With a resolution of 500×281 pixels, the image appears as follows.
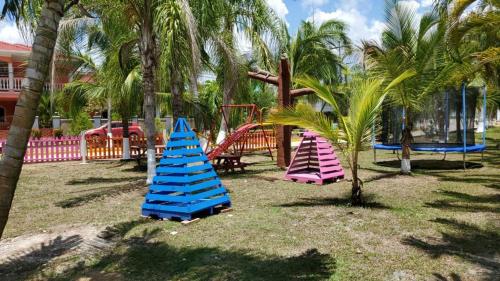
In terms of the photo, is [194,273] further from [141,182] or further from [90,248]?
[141,182]

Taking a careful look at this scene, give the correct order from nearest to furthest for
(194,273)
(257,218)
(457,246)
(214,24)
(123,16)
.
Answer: (194,273) → (457,246) → (257,218) → (123,16) → (214,24)

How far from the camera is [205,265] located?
14.9ft

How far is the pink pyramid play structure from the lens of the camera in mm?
9938

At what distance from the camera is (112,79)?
1380 cm

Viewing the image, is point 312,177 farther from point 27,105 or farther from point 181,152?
point 27,105

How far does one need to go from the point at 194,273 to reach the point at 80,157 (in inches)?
551

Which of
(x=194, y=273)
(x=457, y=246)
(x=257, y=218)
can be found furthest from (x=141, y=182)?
(x=457, y=246)

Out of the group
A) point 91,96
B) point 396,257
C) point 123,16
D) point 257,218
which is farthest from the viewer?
point 91,96

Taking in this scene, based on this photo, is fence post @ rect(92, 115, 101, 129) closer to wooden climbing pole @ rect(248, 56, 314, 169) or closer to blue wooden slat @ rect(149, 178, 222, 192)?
wooden climbing pole @ rect(248, 56, 314, 169)

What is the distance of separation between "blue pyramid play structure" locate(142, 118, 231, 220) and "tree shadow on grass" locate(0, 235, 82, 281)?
1328 mm

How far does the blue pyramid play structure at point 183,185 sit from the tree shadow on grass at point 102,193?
2040 millimetres

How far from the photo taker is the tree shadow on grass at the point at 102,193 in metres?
8.17

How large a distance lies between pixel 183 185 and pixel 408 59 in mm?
7117

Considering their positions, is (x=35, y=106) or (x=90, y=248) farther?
(x=90, y=248)
